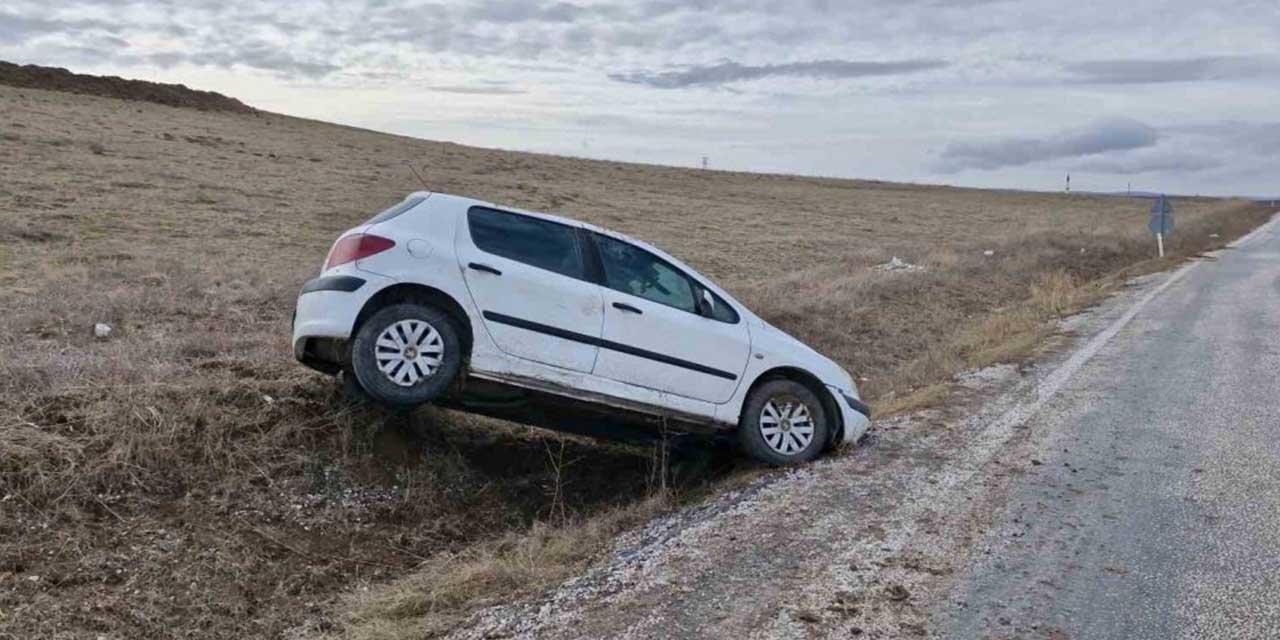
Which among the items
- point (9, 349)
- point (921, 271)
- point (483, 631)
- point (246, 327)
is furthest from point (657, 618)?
point (921, 271)

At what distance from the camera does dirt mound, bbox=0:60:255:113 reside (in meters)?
44.7

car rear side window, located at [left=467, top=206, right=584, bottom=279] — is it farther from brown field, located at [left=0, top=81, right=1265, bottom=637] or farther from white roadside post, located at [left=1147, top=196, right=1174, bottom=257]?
white roadside post, located at [left=1147, top=196, right=1174, bottom=257]

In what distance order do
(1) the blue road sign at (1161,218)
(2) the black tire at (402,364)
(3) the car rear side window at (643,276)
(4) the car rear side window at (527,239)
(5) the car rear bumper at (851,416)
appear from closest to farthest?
(2) the black tire at (402,364), (4) the car rear side window at (527,239), (3) the car rear side window at (643,276), (5) the car rear bumper at (851,416), (1) the blue road sign at (1161,218)

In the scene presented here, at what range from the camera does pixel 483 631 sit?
4.29 meters

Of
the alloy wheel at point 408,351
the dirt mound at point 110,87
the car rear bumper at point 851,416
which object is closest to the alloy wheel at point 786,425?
the car rear bumper at point 851,416

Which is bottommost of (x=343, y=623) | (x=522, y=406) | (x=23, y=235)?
(x=343, y=623)

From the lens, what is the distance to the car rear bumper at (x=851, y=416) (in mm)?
7242

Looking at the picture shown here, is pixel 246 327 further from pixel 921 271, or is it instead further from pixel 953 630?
pixel 921 271

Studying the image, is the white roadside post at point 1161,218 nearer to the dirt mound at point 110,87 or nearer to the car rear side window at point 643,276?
the car rear side window at point 643,276

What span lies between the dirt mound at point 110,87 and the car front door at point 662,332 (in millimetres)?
45003

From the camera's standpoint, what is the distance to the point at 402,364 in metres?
6.22

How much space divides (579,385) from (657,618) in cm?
240

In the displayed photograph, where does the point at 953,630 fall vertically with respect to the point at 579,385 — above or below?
below

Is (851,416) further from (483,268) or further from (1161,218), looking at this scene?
(1161,218)
